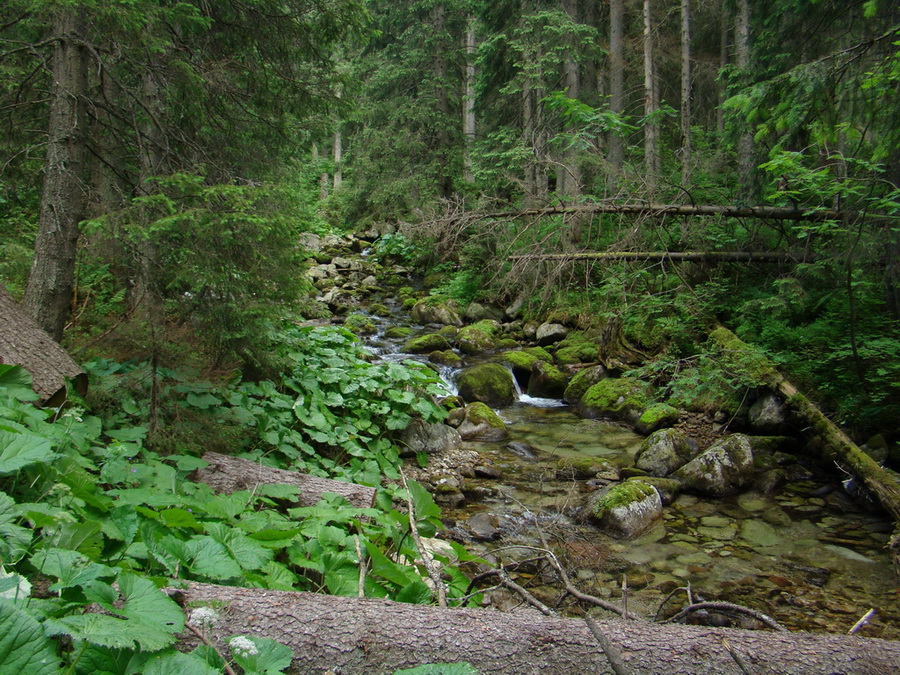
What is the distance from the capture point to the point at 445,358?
450 inches

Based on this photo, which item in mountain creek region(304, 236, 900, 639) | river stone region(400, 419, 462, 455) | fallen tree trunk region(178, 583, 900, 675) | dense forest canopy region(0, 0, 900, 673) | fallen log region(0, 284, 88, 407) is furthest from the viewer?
river stone region(400, 419, 462, 455)

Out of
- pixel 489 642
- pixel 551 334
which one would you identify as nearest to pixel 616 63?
pixel 551 334

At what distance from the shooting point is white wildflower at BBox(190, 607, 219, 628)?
177 centimetres

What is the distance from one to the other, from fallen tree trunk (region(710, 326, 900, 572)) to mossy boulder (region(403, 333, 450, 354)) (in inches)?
230

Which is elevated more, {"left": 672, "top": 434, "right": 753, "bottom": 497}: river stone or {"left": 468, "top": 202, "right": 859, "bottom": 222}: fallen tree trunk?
{"left": 468, "top": 202, "right": 859, "bottom": 222}: fallen tree trunk

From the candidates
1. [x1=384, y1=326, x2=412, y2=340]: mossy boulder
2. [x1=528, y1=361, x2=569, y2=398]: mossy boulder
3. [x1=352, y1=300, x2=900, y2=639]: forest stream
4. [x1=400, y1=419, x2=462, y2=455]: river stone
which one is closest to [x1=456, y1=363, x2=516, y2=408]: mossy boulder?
[x1=528, y1=361, x2=569, y2=398]: mossy boulder

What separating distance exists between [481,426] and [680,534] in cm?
354

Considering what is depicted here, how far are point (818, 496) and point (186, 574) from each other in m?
6.73

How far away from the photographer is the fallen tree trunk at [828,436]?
5.17 m

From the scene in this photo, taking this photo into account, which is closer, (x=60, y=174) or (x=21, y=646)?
(x=21, y=646)

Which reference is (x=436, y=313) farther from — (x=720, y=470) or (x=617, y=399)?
(x=720, y=470)

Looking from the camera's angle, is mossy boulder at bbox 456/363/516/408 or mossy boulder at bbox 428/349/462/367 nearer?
mossy boulder at bbox 456/363/516/408

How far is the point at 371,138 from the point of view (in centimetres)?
1906

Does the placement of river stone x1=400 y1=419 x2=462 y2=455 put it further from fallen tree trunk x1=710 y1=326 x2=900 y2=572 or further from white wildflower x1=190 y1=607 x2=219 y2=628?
white wildflower x1=190 y1=607 x2=219 y2=628
